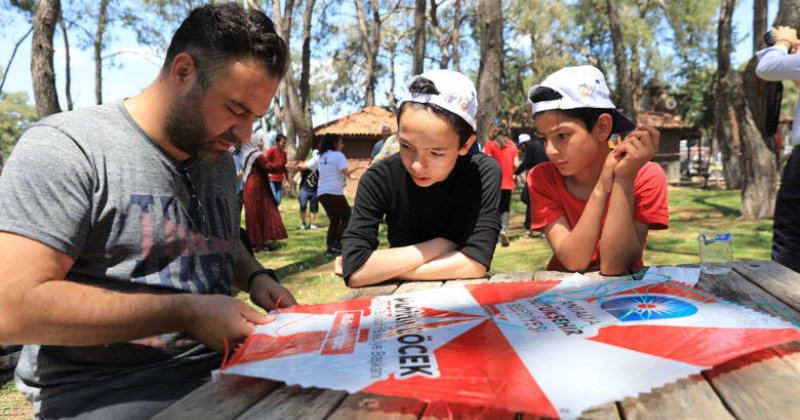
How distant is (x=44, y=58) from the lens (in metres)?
5.93

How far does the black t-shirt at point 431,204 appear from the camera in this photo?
6.87 feet

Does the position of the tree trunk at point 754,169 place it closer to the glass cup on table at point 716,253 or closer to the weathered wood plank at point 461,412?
the glass cup on table at point 716,253

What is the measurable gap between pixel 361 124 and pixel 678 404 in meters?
26.8

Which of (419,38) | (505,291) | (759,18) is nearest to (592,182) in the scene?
(505,291)

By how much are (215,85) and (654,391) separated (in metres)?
1.24

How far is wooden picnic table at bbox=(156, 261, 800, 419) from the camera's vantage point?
2.70 ft

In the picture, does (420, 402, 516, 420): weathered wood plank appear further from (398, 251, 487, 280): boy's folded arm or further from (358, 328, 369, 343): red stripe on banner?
(398, 251, 487, 280): boy's folded arm

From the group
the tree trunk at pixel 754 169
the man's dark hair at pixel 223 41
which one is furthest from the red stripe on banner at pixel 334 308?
the tree trunk at pixel 754 169

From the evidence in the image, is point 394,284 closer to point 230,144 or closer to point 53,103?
point 230,144

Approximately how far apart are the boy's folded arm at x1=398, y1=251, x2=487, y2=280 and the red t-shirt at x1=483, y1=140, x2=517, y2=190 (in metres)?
5.93

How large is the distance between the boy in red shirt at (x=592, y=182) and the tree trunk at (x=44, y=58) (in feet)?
19.4

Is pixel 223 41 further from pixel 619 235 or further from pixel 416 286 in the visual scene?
pixel 619 235

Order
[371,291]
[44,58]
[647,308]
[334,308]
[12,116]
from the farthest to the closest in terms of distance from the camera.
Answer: [12,116] → [44,58] → [371,291] → [334,308] → [647,308]

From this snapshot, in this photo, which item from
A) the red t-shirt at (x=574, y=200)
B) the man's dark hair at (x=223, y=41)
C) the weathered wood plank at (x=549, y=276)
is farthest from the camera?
the red t-shirt at (x=574, y=200)
